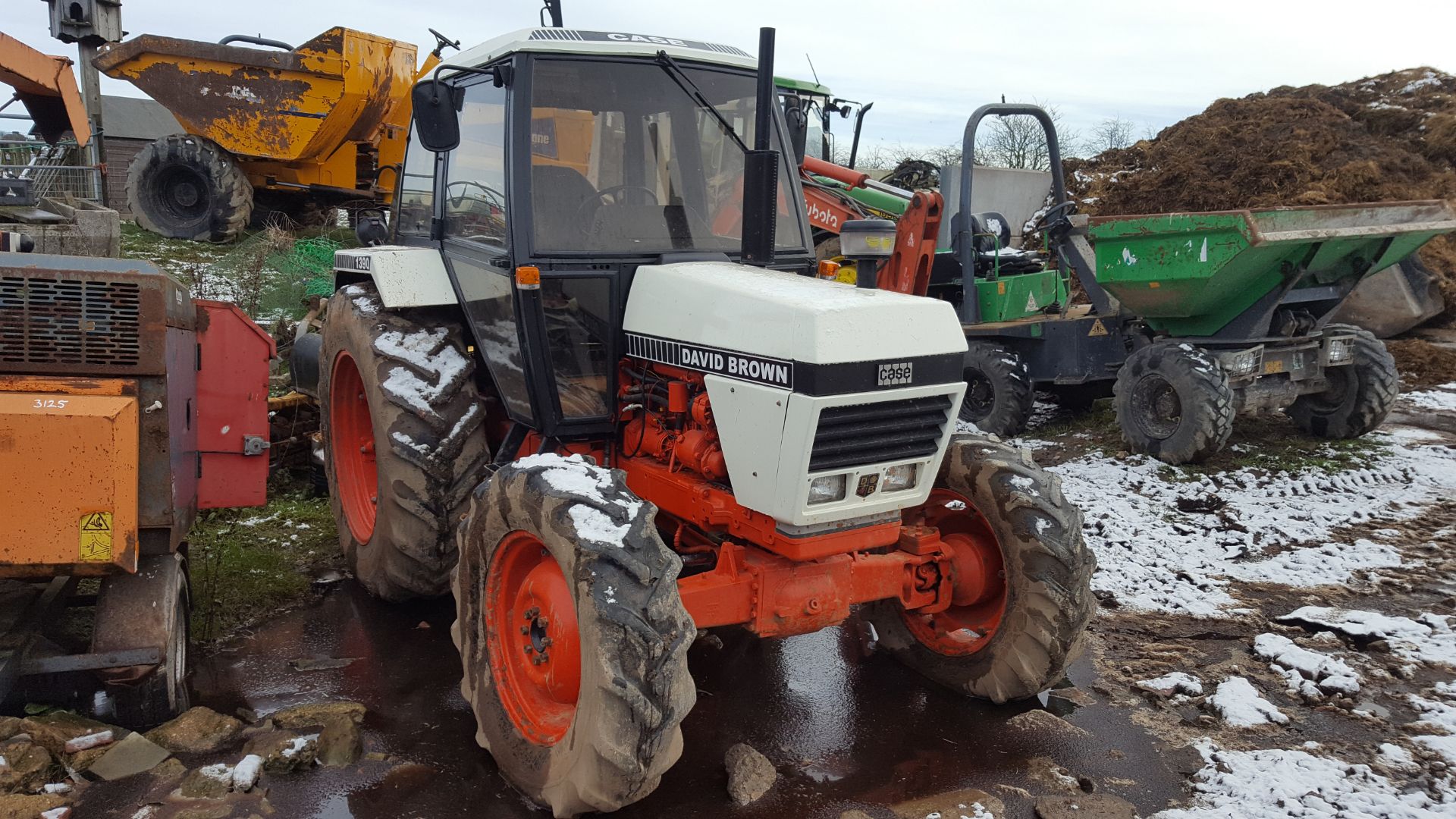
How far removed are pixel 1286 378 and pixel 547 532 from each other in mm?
6669

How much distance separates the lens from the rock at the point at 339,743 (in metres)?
3.63

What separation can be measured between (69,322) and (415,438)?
4.26 feet

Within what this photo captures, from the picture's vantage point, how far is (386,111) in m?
13.4

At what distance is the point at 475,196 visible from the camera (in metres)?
4.52

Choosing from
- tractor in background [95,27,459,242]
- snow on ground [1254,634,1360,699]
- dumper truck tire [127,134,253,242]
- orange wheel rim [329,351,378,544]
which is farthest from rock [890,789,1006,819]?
dumper truck tire [127,134,253,242]

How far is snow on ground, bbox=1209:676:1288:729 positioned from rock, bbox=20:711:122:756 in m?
3.96

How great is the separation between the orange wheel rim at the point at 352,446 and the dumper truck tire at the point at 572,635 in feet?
6.56

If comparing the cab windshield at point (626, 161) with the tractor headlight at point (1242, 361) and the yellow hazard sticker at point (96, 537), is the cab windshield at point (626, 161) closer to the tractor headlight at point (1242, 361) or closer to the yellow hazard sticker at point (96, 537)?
the yellow hazard sticker at point (96, 537)

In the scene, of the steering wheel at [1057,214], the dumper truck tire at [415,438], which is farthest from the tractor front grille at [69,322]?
the steering wheel at [1057,214]

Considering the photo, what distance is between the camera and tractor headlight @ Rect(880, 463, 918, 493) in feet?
11.8

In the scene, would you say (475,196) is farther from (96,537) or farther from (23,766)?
(23,766)

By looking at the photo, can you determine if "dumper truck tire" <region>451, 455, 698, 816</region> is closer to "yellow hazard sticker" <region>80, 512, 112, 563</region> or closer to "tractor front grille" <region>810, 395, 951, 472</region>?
"tractor front grille" <region>810, 395, 951, 472</region>

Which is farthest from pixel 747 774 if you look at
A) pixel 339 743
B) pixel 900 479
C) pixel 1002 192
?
pixel 1002 192

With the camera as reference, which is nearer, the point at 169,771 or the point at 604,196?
the point at 169,771
